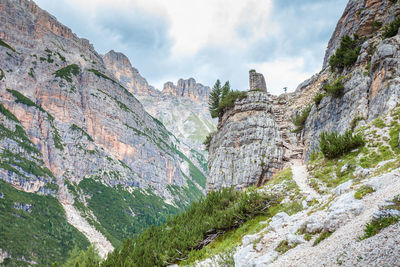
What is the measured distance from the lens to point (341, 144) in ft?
77.6

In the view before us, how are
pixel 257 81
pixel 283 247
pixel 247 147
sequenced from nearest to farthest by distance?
pixel 283 247
pixel 247 147
pixel 257 81

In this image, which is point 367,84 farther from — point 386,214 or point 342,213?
point 386,214

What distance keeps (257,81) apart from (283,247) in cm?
5497

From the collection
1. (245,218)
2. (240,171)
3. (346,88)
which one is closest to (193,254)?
(245,218)

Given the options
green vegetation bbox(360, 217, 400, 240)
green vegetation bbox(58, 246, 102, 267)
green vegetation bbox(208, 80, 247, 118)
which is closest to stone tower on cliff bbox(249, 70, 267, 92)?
green vegetation bbox(208, 80, 247, 118)

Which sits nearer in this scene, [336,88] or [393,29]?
[393,29]

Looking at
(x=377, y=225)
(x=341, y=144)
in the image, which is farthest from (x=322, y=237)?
(x=341, y=144)

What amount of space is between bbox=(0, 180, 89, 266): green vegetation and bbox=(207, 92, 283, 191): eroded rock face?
102 metres

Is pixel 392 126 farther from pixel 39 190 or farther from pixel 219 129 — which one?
pixel 39 190

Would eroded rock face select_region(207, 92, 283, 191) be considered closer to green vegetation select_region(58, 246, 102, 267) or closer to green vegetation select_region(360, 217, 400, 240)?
green vegetation select_region(58, 246, 102, 267)

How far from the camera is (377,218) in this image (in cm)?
938

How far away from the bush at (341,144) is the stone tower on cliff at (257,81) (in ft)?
130

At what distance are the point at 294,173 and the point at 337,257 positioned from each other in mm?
22586

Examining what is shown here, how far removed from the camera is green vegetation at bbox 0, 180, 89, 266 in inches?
4875
